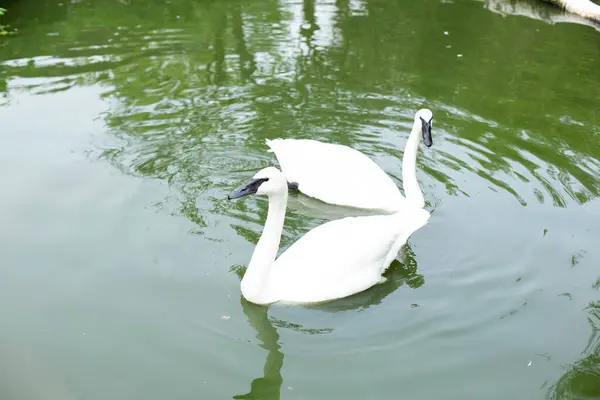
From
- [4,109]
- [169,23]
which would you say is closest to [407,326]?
[4,109]

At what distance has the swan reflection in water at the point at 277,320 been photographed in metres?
4.45

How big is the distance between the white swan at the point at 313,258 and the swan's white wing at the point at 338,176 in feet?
3.26

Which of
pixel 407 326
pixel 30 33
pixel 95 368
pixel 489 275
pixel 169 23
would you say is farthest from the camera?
pixel 169 23

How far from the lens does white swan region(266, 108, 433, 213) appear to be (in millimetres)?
6527

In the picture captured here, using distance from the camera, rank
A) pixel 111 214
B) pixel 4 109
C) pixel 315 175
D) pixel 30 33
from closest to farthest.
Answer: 1. pixel 111 214
2. pixel 315 175
3. pixel 4 109
4. pixel 30 33

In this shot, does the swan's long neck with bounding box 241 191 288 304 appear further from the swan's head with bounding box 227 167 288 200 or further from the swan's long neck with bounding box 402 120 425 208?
the swan's long neck with bounding box 402 120 425 208

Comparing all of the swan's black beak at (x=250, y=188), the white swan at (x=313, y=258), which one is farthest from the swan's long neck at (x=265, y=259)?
the swan's black beak at (x=250, y=188)

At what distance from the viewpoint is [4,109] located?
8.75 meters

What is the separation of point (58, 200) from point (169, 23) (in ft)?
22.8

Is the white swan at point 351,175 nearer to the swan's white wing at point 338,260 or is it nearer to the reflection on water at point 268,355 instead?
the swan's white wing at point 338,260

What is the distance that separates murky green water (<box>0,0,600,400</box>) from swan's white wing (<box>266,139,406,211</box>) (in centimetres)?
25

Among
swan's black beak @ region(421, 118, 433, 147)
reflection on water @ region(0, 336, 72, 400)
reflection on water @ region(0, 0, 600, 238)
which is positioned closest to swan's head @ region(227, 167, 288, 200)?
reflection on water @ region(0, 0, 600, 238)

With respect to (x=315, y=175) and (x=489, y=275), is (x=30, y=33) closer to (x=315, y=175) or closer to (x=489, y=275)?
(x=315, y=175)

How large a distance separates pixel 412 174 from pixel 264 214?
1.44 m
